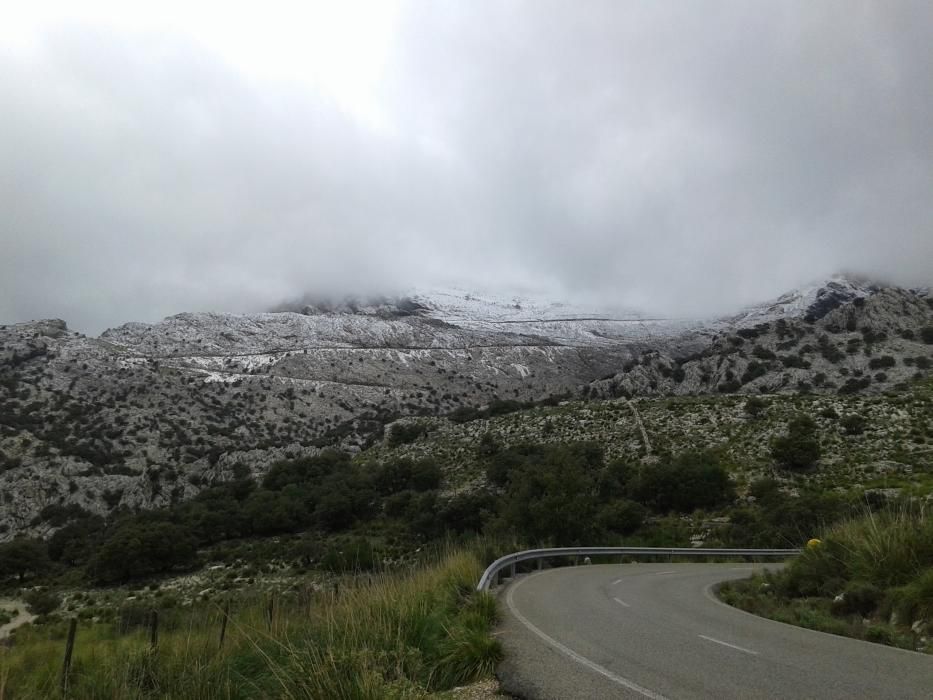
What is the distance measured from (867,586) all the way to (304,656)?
9582 millimetres

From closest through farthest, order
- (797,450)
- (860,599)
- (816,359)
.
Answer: (860,599), (797,450), (816,359)

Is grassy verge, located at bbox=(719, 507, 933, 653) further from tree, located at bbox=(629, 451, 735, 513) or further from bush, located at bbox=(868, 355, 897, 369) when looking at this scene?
bush, located at bbox=(868, 355, 897, 369)

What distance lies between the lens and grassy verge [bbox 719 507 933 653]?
8.66m

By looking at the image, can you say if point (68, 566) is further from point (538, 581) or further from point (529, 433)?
point (538, 581)

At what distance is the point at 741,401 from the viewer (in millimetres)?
69000

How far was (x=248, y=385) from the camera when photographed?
12694 cm

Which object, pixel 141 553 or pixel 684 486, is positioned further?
pixel 141 553

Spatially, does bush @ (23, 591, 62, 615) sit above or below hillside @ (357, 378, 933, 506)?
below

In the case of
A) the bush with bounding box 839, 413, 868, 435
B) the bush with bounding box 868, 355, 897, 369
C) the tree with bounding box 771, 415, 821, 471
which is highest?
the bush with bounding box 868, 355, 897, 369

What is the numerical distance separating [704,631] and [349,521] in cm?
5640

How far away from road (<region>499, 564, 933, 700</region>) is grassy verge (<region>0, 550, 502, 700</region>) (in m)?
0.78

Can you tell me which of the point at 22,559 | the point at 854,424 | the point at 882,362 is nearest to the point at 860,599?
the point at 854,424

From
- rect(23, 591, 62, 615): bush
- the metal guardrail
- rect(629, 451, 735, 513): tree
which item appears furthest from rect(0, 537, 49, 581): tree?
the metal guardrail

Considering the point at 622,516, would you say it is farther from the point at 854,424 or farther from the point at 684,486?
the point at 854,424
